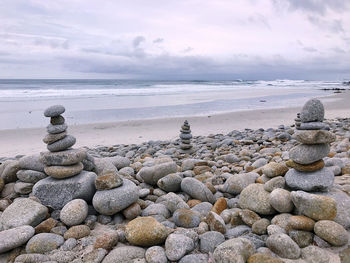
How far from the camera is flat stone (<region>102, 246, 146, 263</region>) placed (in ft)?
11.6

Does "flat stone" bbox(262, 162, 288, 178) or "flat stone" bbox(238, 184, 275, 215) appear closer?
"flat stone" bbox(238, 184, 275, 215)

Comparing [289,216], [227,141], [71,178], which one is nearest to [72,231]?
[71,178]

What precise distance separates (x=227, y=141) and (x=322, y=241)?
6.76m

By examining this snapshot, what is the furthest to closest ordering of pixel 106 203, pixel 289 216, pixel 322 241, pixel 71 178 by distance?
pixel 71 178
pixel 106 203
pixel 289 216
pixel 322 241

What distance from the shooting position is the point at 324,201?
3.83 m

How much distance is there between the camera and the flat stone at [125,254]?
11.6 feet

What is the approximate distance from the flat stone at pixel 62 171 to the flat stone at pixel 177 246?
6.95ft

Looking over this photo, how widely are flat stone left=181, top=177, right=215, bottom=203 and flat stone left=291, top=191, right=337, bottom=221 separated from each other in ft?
5.31

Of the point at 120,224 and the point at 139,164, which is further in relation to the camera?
the point at 139,164

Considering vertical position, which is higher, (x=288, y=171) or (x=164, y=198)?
(x=288, y=171)

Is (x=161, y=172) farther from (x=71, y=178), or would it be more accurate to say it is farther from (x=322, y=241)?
(x=322, y=241)

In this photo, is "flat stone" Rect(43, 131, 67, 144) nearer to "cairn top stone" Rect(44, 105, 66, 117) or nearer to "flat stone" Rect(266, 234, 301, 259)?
"cairn top stone" Rect(44, 105, 66, 117)

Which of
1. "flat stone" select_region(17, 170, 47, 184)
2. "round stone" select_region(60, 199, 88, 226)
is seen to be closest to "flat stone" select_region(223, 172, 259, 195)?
"round stone" select_region(60, 199, 88, 226)

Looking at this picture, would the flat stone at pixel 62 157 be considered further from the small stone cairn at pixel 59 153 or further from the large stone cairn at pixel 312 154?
the large stone cairn at pixel 312 154
